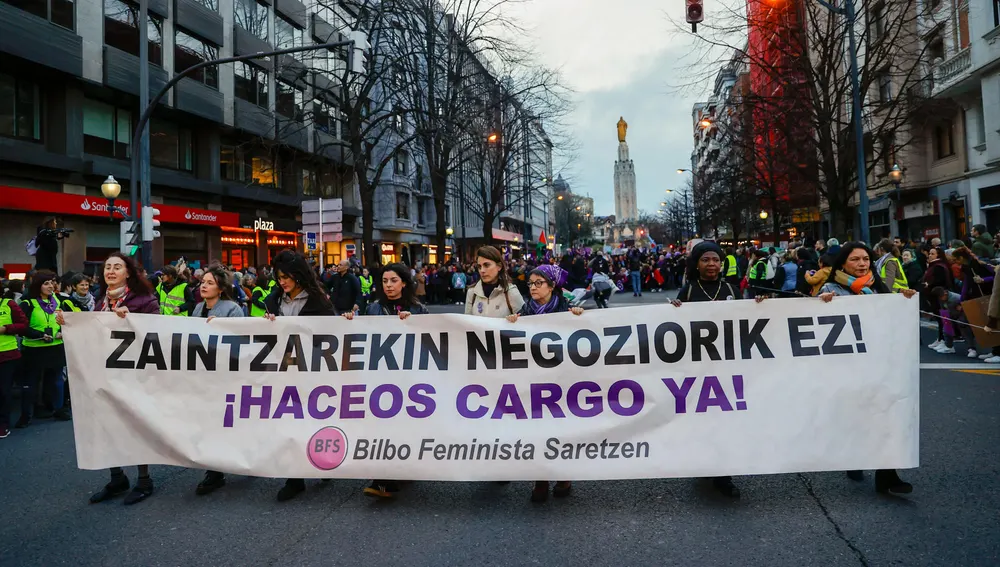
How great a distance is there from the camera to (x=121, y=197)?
75.0ft

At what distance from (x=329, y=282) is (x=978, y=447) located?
1405 centimetres

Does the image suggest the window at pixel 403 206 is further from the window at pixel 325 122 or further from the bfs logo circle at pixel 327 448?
the bfs logo circle at pixel 327 448

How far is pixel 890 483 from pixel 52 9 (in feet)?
79.6

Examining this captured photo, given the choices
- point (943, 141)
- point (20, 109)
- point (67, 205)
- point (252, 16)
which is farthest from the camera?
point (252, 16)

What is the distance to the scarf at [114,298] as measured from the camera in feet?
16.3

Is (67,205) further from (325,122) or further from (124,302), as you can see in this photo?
(124,302)

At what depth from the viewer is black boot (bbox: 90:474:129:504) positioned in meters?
4.67

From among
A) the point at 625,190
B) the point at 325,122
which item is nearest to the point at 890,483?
the point at 325,122

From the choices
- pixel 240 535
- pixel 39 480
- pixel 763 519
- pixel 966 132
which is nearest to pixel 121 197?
pixel 39 480

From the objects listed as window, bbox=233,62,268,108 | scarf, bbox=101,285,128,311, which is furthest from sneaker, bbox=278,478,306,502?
window, bbox=233,62,268,108

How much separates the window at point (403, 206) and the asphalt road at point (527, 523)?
A: 40.3 meters

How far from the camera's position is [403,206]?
45.7 meters

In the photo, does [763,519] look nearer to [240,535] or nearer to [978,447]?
[978,447]

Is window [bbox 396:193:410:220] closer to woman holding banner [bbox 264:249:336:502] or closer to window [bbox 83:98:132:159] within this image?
window [bbox 83:98:132:159]
